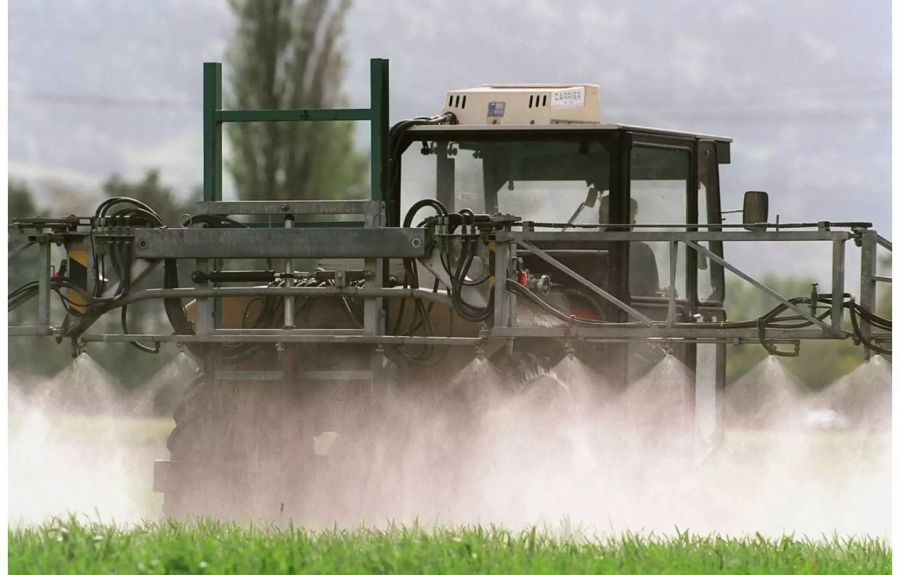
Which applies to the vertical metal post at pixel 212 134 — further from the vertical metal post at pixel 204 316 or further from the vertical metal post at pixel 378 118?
the vertical metal post at pixel 378 118

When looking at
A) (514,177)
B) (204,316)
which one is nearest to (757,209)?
(514,177)

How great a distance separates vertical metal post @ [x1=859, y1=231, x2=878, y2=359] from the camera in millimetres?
9375

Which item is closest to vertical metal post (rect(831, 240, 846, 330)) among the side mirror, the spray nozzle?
the side mirror

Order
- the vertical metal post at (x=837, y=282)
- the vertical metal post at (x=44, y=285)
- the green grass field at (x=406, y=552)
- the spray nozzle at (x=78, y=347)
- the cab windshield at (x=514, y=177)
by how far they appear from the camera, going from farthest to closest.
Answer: the cab windshield at (x=514, y=177), the spray nozzle at (x=78, y=347), the vertical metal post at (x=44, y=285), the vertical metal post at (x=837, y=282), the green grass field at (x=406, y=552)

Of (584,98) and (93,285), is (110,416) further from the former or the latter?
(584,98)

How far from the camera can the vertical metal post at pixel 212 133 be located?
1026cm

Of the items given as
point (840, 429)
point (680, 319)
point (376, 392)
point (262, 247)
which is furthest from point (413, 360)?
point (840, 429)

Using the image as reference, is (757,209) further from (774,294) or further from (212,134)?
(212,134)

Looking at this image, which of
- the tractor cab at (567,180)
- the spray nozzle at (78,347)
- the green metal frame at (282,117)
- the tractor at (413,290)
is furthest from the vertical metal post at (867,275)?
the spray nozzle at (78,347)

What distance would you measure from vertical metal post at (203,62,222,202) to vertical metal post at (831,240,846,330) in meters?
3.63

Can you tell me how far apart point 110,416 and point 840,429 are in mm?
4308

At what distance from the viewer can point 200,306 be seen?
9969mm

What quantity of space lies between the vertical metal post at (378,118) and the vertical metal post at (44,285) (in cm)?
191

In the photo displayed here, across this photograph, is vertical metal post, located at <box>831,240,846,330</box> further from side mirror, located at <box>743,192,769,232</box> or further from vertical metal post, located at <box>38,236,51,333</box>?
vertical metal post, located at <box>38,236,51,333</box>
